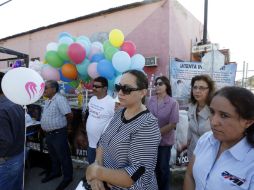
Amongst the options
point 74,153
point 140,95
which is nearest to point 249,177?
point 140,95

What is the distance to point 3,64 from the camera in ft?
48.2

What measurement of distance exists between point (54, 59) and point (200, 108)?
3.26 metres

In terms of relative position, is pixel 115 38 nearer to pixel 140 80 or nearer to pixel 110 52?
pixel 110 52

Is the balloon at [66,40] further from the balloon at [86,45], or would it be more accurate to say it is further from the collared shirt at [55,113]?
the collared shirt at [55,113]

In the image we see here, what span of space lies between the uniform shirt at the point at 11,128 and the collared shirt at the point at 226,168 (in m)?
1.82

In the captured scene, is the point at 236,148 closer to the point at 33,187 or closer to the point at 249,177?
the point at 249,177

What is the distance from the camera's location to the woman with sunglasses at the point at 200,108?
2725mm

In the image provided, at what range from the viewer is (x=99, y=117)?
3.61 m

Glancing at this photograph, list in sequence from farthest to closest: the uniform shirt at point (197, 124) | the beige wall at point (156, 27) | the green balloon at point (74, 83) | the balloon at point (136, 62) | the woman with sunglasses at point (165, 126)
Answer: the beige wall at point (156, 27) < the green balloon at point (74, 83) < the balloon at point (136, 62) < the woman with sunglasses at point (165, 126) < the uniform shirt at point (197, 124)

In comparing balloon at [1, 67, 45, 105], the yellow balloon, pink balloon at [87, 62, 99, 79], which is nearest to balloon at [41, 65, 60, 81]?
pink balloon at [87, 62, 99, 79]

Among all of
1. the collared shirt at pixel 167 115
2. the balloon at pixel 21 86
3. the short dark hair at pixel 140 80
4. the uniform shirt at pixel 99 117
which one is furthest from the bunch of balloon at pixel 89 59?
the short dark hair at pixel 140 80

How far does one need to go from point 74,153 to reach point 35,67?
223 centimetres

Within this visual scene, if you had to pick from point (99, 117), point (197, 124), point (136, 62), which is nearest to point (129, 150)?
point (197, 124)

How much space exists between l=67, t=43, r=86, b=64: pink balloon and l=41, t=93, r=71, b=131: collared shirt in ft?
2.82
